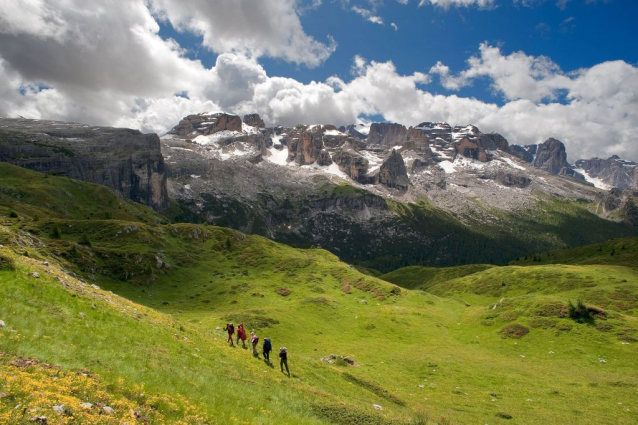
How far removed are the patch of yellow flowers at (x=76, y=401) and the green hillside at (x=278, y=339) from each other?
7cm

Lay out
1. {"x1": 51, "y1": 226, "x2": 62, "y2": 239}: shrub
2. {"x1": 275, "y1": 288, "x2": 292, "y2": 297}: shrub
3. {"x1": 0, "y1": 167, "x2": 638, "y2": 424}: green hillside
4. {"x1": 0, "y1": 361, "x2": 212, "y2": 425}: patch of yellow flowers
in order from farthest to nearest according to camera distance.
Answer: {"x1": 51, "y1": 226, "x2": 62, "y2": 239}: shrub
{"x1": 275, "y1": 288, "x2": 292, "y2": 297}: shrub
{"x1": 0, "y1": 167, "x2": 638, "y2": 424}: green hillside
{"x1": 0, "y1": 361, "x2": 212, "y2": 425}: patch of yellow flowers

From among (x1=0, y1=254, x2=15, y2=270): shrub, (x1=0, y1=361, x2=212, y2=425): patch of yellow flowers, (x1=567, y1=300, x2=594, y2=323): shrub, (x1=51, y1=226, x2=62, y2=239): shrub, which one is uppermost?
(x1=51, y1=226, x2=62, y2=239): shrub

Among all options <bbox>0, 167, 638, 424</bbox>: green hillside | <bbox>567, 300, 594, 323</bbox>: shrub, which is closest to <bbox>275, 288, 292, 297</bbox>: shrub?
<bbox>0, 167, 638, 424</bbox>: green hillside

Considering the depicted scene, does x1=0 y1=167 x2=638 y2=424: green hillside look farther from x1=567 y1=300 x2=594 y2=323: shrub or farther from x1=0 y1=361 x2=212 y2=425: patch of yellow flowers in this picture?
x1=567 y1=300 x2=594 y2=323: shrub

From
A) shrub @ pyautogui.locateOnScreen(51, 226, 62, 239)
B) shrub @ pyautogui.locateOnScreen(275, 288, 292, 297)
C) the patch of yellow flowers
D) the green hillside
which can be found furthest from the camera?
shrub @ pyautogui.locateOnScreen(51, 226, 62, 239)

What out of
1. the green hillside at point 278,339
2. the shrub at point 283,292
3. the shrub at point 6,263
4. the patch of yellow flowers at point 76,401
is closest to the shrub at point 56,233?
the green hillside at point 278,339

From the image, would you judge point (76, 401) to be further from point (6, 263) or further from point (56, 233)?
point (56, 233)

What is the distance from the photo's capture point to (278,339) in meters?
62.6

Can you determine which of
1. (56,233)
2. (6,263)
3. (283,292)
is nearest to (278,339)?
(283,292)

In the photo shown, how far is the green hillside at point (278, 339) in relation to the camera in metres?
16.5

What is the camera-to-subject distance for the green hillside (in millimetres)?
16531

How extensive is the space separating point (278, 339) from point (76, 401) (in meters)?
52.9

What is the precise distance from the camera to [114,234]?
11750 cm

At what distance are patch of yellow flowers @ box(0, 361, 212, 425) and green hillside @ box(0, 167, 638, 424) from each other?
0.24 feet
